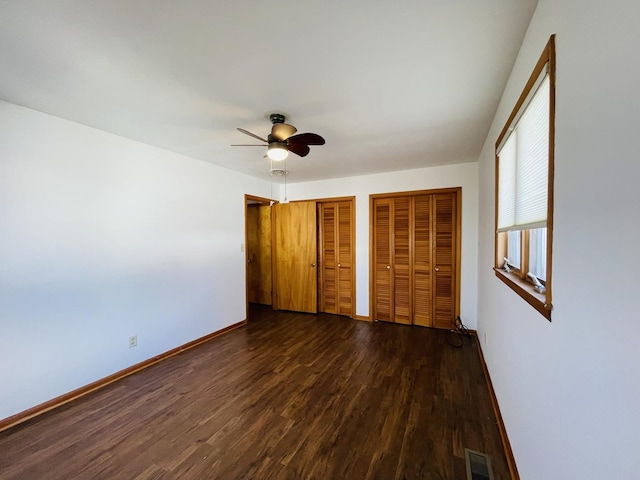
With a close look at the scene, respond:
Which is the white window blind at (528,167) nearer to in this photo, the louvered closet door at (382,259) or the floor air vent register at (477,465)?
the floor air vent register at (477,465)

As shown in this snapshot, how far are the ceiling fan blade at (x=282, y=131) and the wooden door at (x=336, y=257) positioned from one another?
95.1 inches

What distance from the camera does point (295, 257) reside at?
15.8 ft

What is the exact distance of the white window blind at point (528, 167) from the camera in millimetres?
1133

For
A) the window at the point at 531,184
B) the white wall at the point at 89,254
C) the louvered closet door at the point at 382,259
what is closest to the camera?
the window at the point at 531,184

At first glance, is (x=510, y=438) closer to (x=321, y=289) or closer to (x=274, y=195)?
(x=321, y=289)

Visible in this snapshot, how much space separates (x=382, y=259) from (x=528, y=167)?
2918 millimetres

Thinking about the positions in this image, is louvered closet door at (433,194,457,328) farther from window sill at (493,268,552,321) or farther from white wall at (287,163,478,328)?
window sill at (493,268,552,321)

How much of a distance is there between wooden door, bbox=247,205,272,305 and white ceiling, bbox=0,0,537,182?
2832 millimetres

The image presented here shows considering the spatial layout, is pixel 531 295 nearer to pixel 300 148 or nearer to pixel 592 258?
pixel 592 258

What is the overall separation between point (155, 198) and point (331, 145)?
2062 millimetres

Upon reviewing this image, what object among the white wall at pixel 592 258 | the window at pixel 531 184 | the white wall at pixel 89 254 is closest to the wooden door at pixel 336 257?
the white wall at pixel 89 254

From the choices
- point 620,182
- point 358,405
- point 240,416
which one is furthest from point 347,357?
point 620,182

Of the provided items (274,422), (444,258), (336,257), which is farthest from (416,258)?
(274,422)

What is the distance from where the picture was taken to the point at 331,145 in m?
2.85
